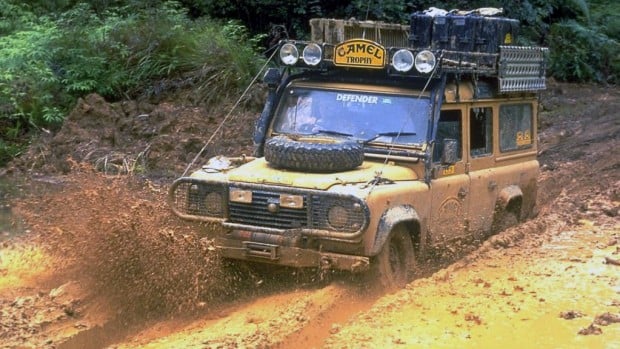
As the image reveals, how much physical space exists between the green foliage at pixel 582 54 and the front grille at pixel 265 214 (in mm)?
17043

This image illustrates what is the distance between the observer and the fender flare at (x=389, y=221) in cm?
667

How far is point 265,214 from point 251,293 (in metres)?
0.79

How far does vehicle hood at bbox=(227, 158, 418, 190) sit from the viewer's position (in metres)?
6.76

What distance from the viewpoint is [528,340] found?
230 inches

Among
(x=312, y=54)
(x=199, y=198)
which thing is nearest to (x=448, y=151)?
(x=312, y=54)

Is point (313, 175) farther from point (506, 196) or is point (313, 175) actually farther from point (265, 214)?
point (506, 196)

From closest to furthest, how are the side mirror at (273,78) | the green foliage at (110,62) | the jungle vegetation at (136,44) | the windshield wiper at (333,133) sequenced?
the windshield wiper at (333,133)
the side mirror at (273,78)
the green foliage at (110,62)
the jungle vegetation at (136,44)

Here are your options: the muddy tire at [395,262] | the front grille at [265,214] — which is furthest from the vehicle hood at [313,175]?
the muddy tire at [395,262]

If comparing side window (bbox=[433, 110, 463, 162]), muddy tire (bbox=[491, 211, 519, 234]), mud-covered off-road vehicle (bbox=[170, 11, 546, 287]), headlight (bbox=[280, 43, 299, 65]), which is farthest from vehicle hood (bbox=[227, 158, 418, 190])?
muddy tire (bbox=[491, 211, 519, 234])

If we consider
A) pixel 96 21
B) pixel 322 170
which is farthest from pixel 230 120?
pixel 322 170

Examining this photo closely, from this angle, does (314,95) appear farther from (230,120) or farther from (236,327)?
(230,120)

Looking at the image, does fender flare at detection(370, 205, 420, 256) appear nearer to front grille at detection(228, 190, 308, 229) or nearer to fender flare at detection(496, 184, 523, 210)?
front grille at detection(228, 190, 308, 229)

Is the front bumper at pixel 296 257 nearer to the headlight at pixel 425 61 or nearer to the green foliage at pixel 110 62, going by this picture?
the headlight at pixel 425 61

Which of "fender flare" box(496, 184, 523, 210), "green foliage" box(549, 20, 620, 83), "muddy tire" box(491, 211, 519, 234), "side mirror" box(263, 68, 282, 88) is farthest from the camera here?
"green foliage" box(549, 20, 620, 83)
